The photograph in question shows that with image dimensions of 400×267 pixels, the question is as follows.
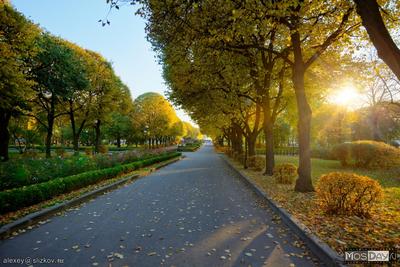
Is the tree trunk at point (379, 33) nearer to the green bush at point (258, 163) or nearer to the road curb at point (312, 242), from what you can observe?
the road curb at point (312, 242)

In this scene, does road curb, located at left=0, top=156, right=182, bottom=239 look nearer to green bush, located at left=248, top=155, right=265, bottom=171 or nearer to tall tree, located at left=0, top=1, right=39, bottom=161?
tall tree, located at left=0, top=1, right=39, bottom=161

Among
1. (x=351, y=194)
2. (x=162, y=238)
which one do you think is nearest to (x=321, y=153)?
(x=351, y=194)

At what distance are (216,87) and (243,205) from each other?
9.54m

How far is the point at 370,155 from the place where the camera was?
1795 cm

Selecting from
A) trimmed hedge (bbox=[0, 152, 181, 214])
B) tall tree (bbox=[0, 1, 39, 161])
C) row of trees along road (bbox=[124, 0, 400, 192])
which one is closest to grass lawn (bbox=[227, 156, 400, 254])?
row of trees along road (bbox=[124, 0, 400, 192])

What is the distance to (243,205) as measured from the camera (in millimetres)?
8062

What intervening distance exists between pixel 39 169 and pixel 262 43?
35.1 feet

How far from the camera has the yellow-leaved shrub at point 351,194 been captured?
5.92 metres

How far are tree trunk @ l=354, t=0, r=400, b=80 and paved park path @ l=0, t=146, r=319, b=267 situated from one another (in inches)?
141

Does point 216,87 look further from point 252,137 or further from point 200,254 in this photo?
point 200,254

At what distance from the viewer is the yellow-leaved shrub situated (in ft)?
19.4

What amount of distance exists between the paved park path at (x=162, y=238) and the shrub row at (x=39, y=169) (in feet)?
8.41

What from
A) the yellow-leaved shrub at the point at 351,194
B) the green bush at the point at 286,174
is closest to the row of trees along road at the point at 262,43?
the green bush at the point at 286,174

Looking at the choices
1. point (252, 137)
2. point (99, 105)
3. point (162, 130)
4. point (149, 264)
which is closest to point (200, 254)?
point (149, 264)
